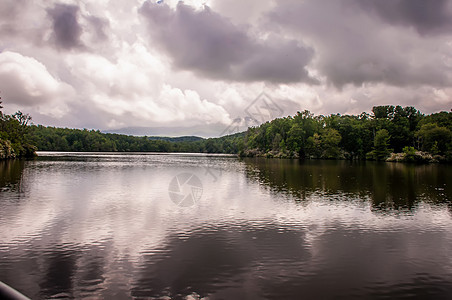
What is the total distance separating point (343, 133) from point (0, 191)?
138012 millimetres

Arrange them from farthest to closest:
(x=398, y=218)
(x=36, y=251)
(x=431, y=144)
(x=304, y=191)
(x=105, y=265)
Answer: (x=431, y=144), (x=304, y=191), (x=398, y=218), (x=36, y=251), (x=105, y=265)

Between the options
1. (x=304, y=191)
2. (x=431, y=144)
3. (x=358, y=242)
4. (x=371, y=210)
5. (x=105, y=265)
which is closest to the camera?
(x=105, y=265)

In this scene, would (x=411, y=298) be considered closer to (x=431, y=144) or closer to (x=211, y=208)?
(x=211, y=208)

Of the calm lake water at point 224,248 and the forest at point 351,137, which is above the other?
the forest at point 351,137

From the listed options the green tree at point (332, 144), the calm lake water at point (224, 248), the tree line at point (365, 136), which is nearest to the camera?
the calm lake water at point (224, 248)

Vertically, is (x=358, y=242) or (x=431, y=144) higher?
(x=431, y=144)

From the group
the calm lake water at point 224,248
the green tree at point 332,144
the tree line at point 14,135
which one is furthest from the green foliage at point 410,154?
the tree line at point 14,135

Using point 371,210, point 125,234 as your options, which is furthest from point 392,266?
point 125,234

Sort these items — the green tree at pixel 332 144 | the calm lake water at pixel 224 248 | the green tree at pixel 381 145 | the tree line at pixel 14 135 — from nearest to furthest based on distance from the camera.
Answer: the calm lake water at pixel 224 248, the tree line at pixel 14 135, the green tree at pixel 381 145, the green tree at pixel 332 144

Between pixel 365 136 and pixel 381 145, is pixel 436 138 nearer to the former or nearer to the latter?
pixel 381 145

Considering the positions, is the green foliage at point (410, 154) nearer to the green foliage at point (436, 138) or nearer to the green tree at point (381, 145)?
the green foliage at point (436, 138)

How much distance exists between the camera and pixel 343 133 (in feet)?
464

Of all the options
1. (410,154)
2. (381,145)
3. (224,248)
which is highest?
(381,145)

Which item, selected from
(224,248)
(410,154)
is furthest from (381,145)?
(224,248)
